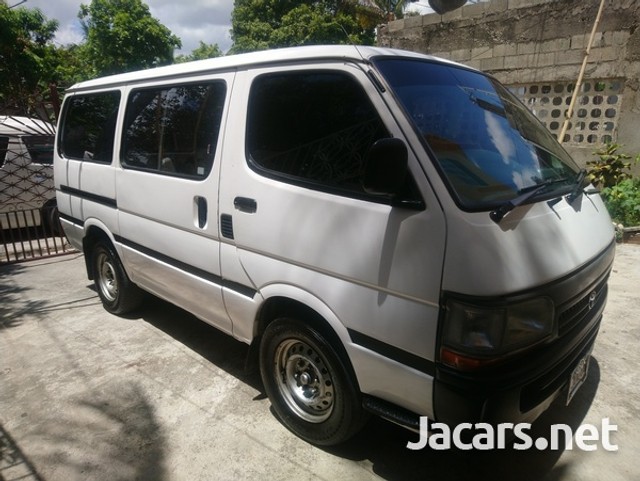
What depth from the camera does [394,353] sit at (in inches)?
72.4

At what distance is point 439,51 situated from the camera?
7980mm

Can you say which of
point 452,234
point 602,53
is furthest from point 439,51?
point 452,234

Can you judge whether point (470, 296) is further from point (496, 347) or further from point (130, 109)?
point (130, 109)

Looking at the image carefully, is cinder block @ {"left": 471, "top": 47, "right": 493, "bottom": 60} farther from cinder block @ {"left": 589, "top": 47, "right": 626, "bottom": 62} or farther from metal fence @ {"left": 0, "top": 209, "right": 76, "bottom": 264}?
metal fence @ {"left": 0, "top": 209, "right": 76, "bottom": 264}

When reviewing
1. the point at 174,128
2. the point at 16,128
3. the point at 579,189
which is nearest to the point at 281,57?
the point at 174,128

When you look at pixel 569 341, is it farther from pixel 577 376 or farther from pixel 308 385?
pixel 308 385

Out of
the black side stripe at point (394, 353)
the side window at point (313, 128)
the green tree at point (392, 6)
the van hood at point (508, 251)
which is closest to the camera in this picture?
the van hood at point (508, 251)

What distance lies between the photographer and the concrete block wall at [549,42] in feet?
20.6

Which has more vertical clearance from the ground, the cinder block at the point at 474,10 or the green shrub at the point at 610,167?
the cinder block at the point at 474,10

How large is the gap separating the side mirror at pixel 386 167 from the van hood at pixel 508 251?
26 cm

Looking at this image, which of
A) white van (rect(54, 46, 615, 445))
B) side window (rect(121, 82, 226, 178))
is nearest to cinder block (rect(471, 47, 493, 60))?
white van (rect(54, 46, 615, 445))

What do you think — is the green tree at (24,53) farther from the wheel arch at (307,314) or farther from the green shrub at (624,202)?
the green shrub at (624,202)

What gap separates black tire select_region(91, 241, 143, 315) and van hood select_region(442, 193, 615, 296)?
325 centimetres

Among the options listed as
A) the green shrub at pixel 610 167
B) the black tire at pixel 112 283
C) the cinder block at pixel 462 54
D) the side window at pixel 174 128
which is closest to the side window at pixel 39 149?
the black tire at pixel 112 283
